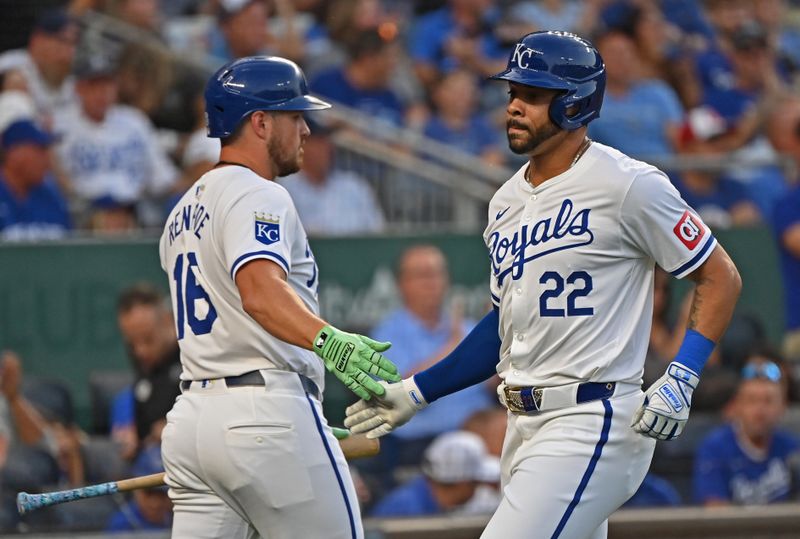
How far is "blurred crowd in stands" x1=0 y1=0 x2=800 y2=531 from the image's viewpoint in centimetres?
725

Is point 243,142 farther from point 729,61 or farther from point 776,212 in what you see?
point 729,61

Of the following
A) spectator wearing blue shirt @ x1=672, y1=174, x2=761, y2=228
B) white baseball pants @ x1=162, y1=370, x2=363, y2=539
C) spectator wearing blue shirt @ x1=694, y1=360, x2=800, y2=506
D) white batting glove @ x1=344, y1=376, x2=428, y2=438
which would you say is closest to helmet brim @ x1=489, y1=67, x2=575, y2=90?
white batting glove @ x1=344, y1=376, x2=428, y2=438

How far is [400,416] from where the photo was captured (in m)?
4.68

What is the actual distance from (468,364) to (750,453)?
3329mm

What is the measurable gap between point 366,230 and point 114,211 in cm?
157

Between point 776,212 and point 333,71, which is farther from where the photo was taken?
point 333,71

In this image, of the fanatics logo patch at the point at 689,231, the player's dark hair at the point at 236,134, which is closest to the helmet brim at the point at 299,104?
the player's dark hair at the point at 236,134

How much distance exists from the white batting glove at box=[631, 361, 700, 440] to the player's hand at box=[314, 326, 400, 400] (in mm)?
750

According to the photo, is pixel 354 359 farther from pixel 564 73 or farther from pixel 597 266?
pixel 564 73

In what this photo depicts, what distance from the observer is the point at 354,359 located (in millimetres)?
4160

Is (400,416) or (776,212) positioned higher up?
(400,416)

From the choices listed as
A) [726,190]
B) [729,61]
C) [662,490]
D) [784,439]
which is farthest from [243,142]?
[729,61]

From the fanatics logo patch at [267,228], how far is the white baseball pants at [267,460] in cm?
43

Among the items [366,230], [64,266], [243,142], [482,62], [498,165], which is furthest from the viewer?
[482,62]
